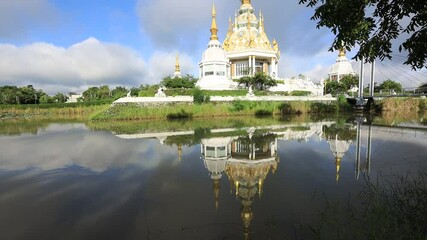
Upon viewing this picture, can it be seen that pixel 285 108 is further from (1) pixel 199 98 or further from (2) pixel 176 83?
(2) pixel 176 83

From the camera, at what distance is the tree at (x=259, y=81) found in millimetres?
39500

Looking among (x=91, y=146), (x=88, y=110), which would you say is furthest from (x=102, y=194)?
(x=88, y=110)

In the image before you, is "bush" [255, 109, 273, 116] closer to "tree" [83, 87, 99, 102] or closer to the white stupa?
the white stupa

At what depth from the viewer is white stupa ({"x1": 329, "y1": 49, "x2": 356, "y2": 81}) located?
217ft

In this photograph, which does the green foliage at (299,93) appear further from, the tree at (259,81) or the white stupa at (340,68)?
the white stupa at (340,68)

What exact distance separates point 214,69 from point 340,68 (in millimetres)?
38729

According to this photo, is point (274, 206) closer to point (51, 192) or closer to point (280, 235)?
point (280, 235)

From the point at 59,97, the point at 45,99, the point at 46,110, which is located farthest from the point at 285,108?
the point at 59,97

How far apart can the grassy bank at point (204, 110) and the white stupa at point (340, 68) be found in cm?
3593

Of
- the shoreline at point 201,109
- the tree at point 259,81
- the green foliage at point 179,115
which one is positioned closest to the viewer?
the shoreline at point 201,109

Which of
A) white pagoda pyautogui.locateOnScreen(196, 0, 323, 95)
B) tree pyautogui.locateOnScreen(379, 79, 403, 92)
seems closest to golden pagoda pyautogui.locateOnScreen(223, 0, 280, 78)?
white pagoda pyautogui.locateOnScreen(196, 0, 323, 95)

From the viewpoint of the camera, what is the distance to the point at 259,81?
39906mm

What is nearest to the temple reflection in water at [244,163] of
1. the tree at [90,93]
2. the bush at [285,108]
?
the bush at [285,108]

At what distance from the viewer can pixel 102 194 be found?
20.5 ft
